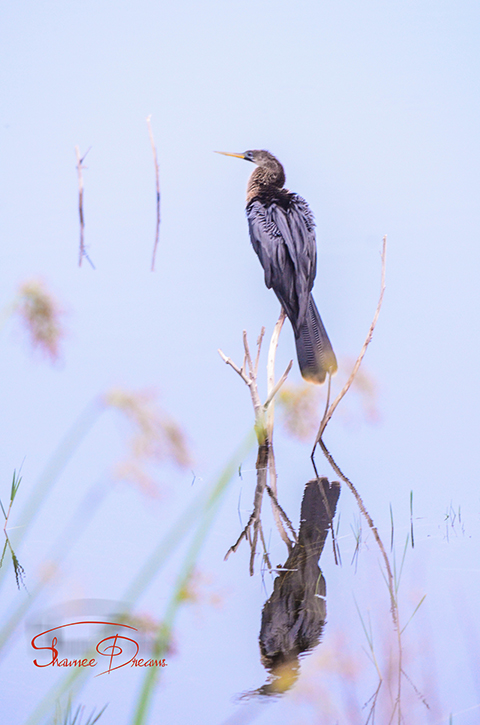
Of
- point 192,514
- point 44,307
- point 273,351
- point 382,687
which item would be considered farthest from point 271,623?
point 273,351

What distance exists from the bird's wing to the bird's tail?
0.40ft

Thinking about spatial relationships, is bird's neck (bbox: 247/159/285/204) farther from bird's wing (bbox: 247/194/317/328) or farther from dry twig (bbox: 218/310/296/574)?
dry twig (bbox: 218/310/296/574)

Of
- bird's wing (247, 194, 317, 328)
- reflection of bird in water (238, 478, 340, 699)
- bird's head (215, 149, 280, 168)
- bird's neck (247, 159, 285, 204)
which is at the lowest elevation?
reflection of bird in water (238, 478, 340, 699)

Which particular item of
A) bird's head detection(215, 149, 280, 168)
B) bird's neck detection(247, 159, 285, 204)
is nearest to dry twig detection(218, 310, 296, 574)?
bird's neck detection(247, 159, 285, 204)

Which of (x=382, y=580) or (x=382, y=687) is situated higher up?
(x=382, y=580)

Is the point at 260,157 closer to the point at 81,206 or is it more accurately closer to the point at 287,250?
the point at 287,250

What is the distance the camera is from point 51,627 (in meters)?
1.52

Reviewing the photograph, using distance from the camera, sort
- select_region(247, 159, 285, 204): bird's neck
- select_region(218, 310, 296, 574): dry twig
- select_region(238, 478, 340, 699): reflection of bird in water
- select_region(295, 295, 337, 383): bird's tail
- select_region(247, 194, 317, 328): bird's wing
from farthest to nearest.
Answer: select_region(247, 159, 285, 204): bird's neck → select_region(295, 295, 337, 383): bird's tail → select_region(247, 194, 317, 328): bird's wing → select_region(218, 310, 296, 574): dry twig → select_region(238, 478, 340, 699): reflection of bird in water

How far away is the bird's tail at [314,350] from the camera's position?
3.14 m

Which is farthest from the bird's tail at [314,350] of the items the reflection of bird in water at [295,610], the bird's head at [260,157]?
the reflection of bird in water at [295,610]

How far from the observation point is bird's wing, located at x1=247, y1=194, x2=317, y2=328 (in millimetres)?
2984

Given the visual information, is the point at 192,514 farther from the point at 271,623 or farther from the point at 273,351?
the point at 273,351

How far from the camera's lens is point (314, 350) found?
315 cm

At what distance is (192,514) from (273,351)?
2.67 meters
